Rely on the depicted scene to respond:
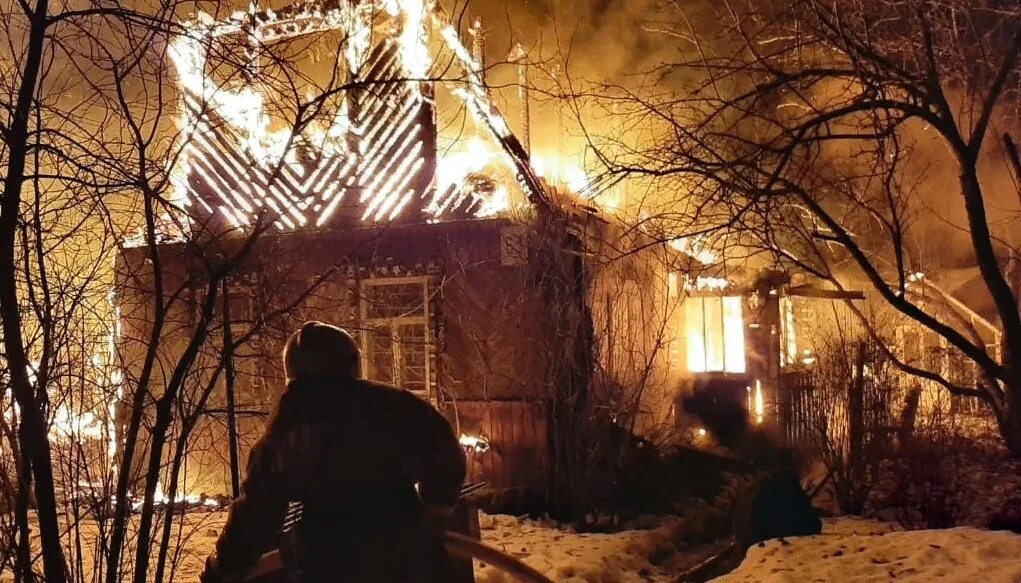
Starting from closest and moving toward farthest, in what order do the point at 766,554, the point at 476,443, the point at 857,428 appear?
the point at 766,554
the point at 857,428
the point at 476,443

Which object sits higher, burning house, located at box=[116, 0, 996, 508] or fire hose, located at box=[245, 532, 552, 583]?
burning house, located at box=[116, 0, 996, 508]

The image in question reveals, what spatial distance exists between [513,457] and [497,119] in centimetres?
441

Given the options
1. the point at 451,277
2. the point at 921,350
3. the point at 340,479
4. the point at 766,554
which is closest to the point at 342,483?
the point at 340,479

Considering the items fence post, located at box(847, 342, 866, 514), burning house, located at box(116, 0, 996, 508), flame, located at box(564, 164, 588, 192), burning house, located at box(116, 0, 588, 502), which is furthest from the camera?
flame, located at box(564, 164, 588, 192)

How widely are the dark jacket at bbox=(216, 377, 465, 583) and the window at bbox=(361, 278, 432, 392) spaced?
25.7 feet

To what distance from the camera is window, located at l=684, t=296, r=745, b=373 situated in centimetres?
1467

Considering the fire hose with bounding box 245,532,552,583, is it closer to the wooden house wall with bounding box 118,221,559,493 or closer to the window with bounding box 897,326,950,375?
the wooden house wall with bounding box 118,221,559,493

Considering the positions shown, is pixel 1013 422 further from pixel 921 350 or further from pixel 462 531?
pixel 921 350

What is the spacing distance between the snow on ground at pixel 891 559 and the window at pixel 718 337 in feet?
24.3

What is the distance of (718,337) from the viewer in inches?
581

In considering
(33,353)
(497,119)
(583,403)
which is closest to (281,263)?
(497,119)

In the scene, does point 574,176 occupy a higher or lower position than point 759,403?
higher

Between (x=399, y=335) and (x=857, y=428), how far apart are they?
6.07 m

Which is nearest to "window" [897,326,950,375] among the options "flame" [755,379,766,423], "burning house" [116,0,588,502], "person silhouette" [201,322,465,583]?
"flame" [755,379,766,423]
